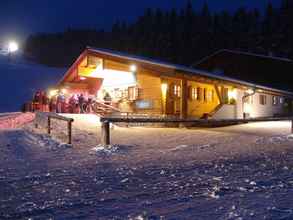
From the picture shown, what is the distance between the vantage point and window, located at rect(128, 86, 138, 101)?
2571cm

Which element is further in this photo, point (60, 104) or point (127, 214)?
point (60, 104)

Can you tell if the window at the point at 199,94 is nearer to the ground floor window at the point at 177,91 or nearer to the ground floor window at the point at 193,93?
the ground floor window at the point at 193,93

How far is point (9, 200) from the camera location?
232 inches

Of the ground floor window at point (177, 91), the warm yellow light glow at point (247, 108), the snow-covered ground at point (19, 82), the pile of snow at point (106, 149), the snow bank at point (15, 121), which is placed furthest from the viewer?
the snow-covered ground at point (19, 82)

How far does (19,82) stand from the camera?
50.2m

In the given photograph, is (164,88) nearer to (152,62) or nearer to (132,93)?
(132,93)

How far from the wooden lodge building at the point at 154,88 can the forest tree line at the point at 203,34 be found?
2398cm

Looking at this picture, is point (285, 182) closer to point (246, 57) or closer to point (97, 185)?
point (97, 185)

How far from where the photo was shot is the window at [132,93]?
84.3 feet

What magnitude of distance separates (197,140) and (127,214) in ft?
29.6

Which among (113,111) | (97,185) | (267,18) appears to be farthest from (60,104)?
(267,18)

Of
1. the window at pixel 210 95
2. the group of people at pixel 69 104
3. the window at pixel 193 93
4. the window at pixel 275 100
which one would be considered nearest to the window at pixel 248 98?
the window at pixel 210 95

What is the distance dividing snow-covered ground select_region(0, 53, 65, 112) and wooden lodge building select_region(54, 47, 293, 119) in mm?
12022

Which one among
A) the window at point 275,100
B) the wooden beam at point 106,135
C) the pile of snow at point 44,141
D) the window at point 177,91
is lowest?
the pile of snow at point 44,141
